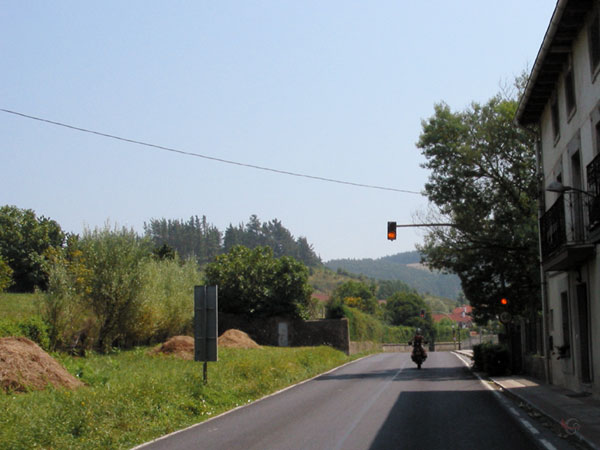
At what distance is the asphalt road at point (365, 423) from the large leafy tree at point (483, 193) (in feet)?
40.4

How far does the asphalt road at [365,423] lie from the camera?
33.0ft

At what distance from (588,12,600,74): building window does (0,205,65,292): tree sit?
59.4 meters

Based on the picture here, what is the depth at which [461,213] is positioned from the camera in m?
31.4

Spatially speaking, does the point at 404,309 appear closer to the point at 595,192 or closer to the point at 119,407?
the point at 595,192

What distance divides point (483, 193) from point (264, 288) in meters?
22.6

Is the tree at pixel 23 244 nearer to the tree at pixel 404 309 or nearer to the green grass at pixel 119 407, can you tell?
the green grass at pixel 119 407

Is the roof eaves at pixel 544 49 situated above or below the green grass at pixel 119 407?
above

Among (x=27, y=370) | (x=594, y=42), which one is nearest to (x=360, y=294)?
(x=27, y=370)

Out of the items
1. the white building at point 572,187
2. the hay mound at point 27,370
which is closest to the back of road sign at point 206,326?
the hay mound at point 27,370

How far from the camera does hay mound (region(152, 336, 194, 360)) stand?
31.1m

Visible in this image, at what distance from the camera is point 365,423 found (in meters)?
12.1

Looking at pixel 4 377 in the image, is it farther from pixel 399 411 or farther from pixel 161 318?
pixel 161 318

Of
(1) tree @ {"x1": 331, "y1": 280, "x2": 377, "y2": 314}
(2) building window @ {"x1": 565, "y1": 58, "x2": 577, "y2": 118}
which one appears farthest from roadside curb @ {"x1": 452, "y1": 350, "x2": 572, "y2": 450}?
(1) tree @ {"x1": 331, "y1": 280, "x2": 377, "y2": 314}

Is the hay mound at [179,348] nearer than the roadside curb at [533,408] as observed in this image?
No
